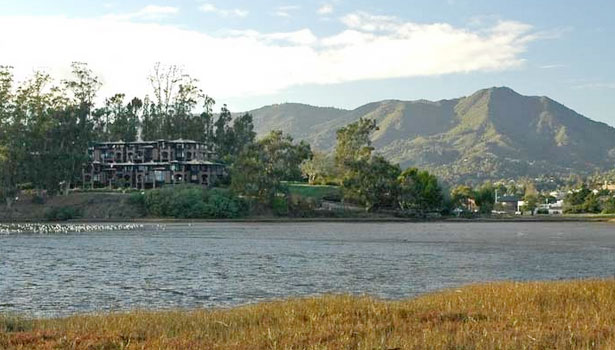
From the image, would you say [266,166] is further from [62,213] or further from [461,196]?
[461,196]

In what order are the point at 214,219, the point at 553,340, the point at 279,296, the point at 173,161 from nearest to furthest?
the point at 553,340 → the point at 279,296 → the point at 214,219 → the point at 173,161

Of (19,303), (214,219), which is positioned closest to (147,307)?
(19,303)

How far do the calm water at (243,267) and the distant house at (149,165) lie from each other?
65007mm

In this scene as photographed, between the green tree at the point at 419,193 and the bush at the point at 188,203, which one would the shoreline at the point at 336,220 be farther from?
the green tree at the point at 419,193

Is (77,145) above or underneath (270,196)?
above

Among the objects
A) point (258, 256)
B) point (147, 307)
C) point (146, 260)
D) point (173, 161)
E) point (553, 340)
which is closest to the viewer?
point (553, 340)

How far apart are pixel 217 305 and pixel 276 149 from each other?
111m

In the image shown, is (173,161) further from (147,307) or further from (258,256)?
(147,307)

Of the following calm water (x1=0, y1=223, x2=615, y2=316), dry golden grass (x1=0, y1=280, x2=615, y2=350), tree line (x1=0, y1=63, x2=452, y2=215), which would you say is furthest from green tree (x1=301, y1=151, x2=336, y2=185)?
dry golden grass (x1=0, y1=280, x2=615, y2=350)

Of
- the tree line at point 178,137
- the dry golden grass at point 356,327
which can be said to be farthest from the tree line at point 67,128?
the dry golden grass at point 356,327

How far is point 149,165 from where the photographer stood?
152 m

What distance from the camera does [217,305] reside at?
31625 millimetres

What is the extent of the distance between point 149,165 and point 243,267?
346ft

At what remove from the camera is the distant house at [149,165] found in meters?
151
